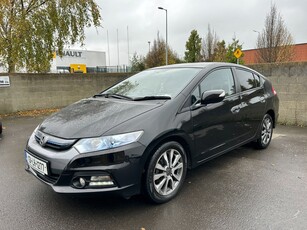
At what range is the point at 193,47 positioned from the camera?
80.5 feet

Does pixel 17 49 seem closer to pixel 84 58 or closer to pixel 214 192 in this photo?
pixel 214 192

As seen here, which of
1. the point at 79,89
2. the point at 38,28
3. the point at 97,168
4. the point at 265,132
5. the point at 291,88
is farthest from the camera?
the point at 79,89

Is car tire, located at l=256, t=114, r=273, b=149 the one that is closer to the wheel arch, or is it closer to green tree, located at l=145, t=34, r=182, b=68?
the wheel arch

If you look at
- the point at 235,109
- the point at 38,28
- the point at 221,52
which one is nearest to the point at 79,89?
the point at 38,28

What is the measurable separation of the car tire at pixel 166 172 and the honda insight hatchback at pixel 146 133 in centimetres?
1

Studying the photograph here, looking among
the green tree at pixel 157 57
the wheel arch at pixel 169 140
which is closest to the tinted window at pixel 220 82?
the wheel arch at pixel 169 140

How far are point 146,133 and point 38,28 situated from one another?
398 inches

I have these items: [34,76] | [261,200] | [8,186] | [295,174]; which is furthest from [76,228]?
[34,76]

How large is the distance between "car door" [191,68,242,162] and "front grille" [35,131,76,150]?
57.8 inches

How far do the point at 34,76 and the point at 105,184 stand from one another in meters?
9.26

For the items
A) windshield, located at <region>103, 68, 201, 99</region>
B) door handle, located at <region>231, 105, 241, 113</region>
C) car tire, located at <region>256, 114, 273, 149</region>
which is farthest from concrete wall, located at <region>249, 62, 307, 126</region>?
windshield, located at <region>103, 68, 201, 99</region>

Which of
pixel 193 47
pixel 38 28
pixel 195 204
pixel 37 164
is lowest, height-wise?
pixel 195 204

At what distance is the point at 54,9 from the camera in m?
11.0

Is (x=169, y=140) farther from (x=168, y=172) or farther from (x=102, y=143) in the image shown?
(x=102, y=143)
